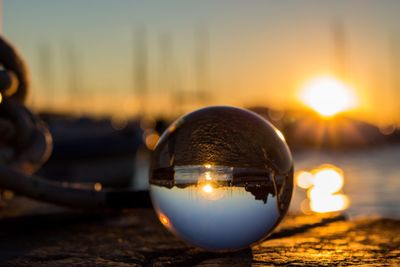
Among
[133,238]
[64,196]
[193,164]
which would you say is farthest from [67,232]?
[193,164]

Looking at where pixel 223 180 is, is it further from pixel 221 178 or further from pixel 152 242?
pixel 152 242

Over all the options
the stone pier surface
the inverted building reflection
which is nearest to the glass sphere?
the inverted building reflection

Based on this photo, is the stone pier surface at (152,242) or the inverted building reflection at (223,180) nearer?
the inverted building reflection at (223,180)

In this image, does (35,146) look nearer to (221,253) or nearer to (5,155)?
(5,155)

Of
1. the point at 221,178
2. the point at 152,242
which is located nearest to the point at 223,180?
the point at 221,178

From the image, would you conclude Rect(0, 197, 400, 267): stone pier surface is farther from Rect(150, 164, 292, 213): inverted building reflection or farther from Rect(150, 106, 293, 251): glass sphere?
Rect(150, 164, 292, 213): inverted building reflection

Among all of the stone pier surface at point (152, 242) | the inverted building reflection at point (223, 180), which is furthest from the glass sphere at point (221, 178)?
the stone pier surface at point (152, 242)

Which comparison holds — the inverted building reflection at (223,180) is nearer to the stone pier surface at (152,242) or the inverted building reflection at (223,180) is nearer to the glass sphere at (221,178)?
the glass sphere at (221,178)
